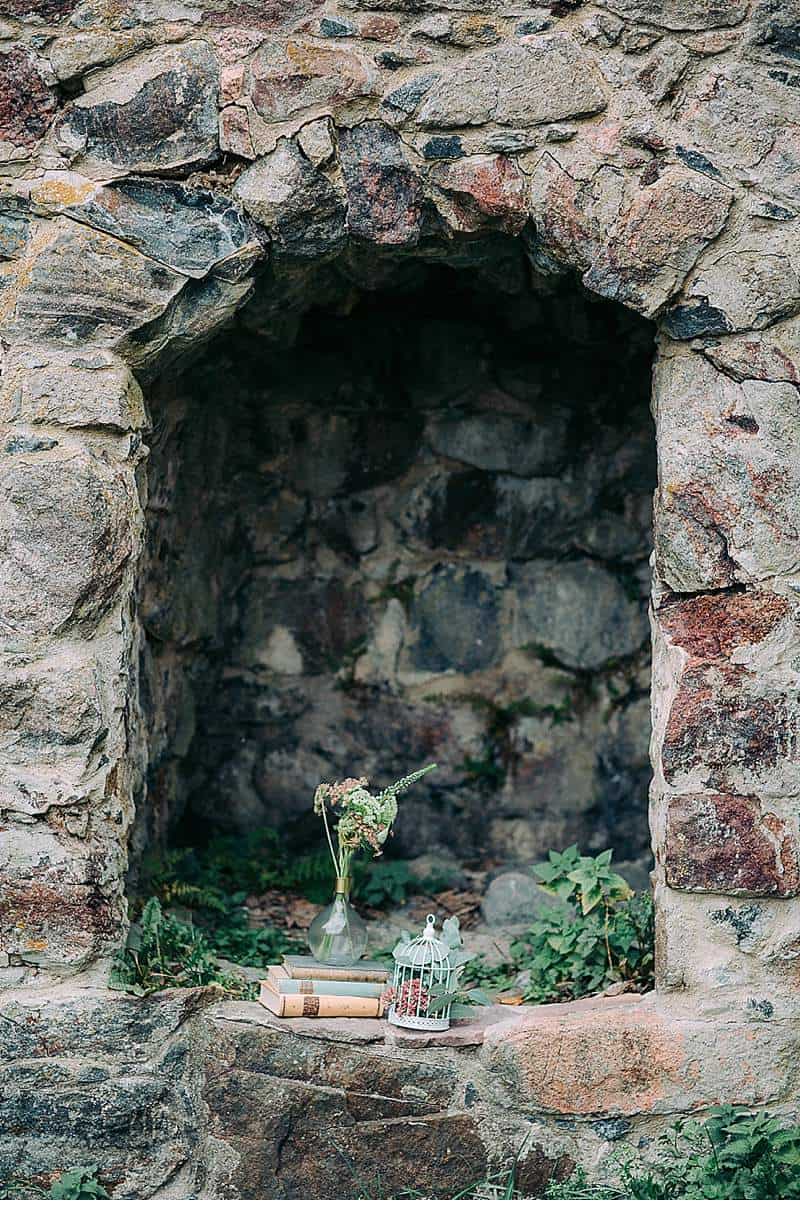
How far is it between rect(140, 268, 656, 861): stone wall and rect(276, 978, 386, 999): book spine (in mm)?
980

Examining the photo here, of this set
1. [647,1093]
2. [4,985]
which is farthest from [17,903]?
[647,1093]

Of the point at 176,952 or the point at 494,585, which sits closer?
the point at 176,952

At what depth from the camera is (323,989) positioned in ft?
9.50

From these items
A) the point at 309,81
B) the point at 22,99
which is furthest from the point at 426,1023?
the point at 22,99

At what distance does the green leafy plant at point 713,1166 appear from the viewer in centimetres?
259

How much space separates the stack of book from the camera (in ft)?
9.34

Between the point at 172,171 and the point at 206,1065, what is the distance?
186 cm

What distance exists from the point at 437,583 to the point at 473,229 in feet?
4.34

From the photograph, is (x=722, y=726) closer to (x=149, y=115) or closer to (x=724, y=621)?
(x=724, y=621)

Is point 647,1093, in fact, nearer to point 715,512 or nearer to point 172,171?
point 715,512

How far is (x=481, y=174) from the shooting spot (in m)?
2.75

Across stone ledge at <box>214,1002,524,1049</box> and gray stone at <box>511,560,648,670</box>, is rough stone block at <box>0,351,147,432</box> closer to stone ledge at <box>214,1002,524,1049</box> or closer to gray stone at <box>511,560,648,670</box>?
stone ledge at <box>214,1002,524,1049</box>

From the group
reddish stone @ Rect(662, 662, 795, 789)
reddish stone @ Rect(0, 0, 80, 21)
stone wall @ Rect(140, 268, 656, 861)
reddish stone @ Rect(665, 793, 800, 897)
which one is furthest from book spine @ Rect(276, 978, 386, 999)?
reddish stone @ Rect(0, 0, 80, 21)

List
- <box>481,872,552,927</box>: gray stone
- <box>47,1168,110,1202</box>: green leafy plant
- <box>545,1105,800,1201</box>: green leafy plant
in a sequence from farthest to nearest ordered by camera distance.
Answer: <box>481,872,552,927</box>: gray stone
<box>47,1168,110,1202</box>: green leafy plant
<box>545,1105,800,1201</box>: green leafy plant
